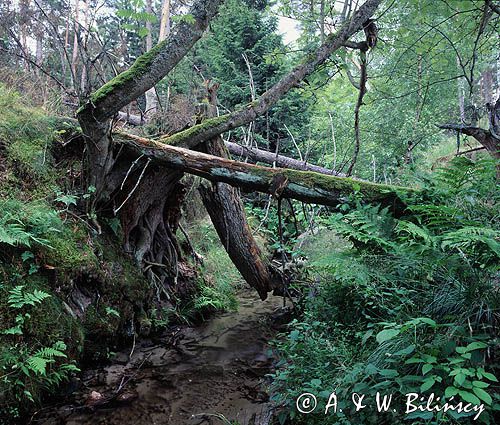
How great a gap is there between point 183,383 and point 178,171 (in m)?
2.84

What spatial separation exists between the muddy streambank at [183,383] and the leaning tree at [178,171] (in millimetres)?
1034

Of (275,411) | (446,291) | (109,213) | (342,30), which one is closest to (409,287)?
(446,291)

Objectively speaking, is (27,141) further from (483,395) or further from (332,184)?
(483,395)

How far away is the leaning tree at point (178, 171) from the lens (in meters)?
3.54

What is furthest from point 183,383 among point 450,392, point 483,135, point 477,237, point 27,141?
point 483,135

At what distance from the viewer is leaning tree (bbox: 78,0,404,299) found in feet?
11.6

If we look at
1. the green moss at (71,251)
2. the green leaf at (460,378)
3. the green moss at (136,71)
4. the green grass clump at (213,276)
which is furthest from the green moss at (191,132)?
the green leaf at (460,378)

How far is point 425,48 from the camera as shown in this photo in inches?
200

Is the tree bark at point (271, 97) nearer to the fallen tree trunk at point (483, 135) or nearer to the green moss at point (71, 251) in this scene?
the green moss at point (71, 251)

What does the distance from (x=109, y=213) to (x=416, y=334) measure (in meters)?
4.38

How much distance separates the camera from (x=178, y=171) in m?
5.10

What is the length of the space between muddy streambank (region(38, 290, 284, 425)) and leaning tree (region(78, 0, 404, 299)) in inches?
40.7

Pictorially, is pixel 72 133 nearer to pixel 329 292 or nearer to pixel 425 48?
pixel 329 292

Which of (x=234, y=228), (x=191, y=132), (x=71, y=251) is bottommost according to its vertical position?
(x=71, y=251)
